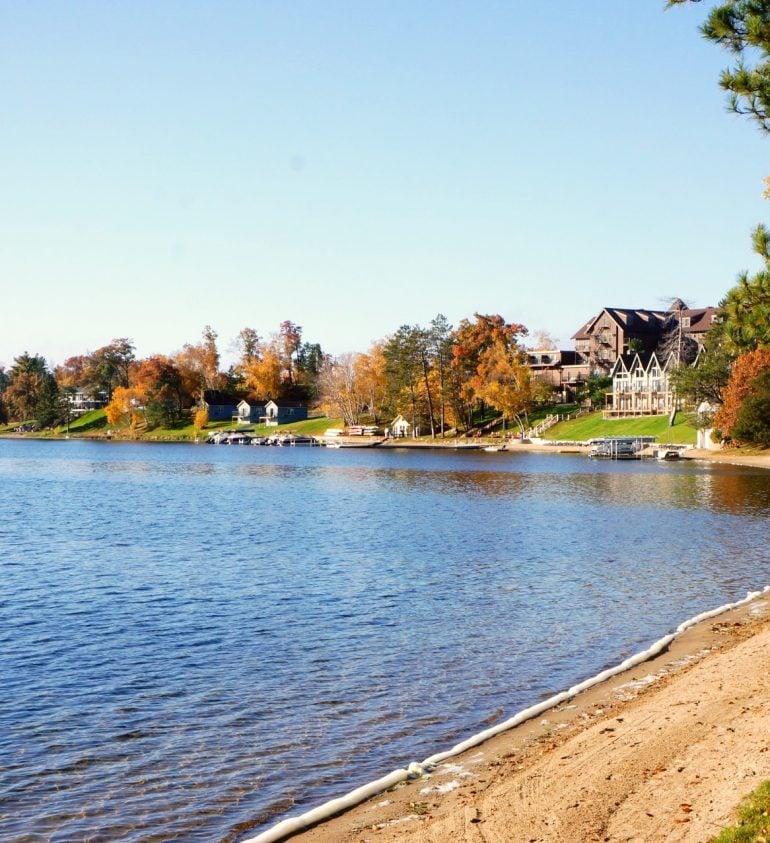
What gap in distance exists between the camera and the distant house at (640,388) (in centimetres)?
14262

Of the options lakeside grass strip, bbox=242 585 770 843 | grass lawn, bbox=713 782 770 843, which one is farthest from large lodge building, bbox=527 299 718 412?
grass lawn, bbox=713 782 770 843

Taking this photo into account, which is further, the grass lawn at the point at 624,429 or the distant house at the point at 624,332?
the distant house at the point at 624,332

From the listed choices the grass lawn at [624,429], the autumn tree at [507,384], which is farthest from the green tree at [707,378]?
the autumn tree at [507,384]

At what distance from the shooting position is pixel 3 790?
13.4m

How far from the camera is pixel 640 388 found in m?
147

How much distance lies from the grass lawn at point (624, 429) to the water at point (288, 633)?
2712 inches

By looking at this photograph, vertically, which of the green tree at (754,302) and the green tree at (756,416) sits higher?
the green tree at (754,302)

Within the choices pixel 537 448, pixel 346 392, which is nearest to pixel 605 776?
pixel 537 448

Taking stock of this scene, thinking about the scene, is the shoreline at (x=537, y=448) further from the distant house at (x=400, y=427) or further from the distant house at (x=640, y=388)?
the distant house at (x=640, y=388)

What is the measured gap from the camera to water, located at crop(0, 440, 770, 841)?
13.9 m

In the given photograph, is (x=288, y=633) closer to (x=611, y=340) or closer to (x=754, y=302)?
(x=754, y=302)

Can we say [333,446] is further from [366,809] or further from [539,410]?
[366,809]

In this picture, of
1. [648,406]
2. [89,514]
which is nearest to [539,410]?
[648,406]

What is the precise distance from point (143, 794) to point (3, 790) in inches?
77.4
